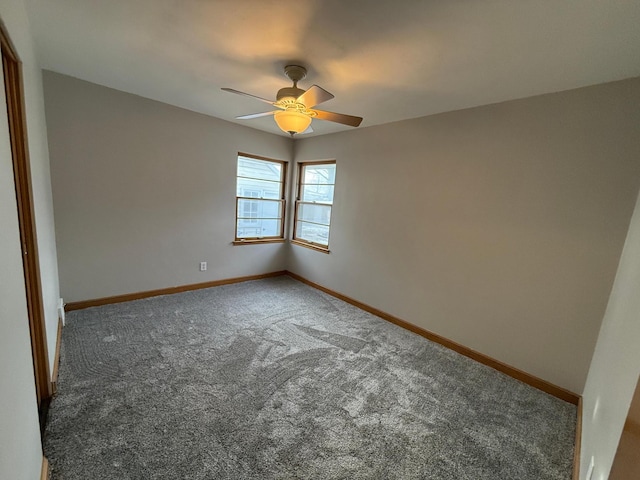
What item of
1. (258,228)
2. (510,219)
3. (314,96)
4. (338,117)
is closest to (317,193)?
(258,228)

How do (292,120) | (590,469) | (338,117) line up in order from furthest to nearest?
(338,117) < (292,120) < (590,469)

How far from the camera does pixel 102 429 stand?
159 centimetres

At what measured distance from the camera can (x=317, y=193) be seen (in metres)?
4.36

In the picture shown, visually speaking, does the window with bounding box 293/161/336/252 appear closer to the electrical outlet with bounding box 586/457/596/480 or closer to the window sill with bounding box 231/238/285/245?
the window sill with bounding box 231/238/285/245

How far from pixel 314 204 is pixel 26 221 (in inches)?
129

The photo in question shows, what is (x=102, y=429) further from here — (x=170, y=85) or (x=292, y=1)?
(x=170, y=85)

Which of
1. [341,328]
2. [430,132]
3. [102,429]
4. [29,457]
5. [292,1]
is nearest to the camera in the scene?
[29,457]

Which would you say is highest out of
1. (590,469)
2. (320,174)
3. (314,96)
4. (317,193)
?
(314,96)

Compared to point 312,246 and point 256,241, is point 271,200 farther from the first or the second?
point 312,246

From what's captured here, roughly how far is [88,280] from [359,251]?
3.19 metres

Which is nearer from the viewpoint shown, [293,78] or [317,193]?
[293,78]

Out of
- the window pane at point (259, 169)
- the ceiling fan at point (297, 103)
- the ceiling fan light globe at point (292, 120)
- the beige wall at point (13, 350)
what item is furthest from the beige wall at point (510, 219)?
the beige wall at point (13, 350)

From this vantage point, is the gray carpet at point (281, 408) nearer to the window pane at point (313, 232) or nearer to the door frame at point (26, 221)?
the door frame at point (26, 221)

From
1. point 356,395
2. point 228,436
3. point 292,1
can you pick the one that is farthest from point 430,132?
point 228,436
